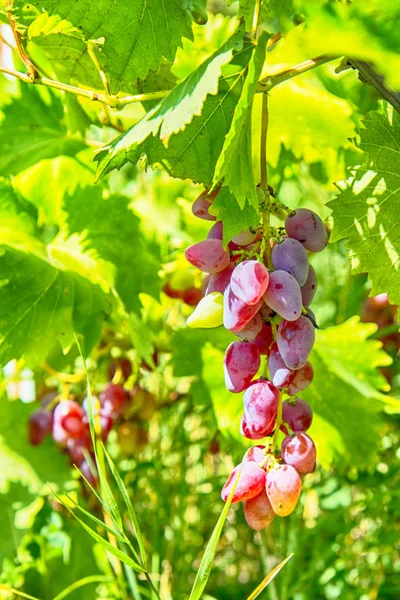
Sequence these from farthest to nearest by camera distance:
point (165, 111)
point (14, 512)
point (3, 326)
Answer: point (14, 512)
point (3, 326)
point (165, 111)

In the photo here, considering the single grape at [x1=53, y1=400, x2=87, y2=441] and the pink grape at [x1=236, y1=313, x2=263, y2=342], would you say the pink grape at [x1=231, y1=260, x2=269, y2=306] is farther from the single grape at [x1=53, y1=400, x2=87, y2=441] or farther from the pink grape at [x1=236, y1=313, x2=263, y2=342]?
the single grape at [x1=53, y1=400, x2=87, y2=441]

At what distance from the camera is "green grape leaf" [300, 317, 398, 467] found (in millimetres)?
637

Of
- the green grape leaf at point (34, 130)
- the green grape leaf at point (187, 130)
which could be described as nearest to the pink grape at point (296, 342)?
the green grape leaf at point (187, 130)

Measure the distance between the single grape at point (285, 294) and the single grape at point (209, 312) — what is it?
0.04m

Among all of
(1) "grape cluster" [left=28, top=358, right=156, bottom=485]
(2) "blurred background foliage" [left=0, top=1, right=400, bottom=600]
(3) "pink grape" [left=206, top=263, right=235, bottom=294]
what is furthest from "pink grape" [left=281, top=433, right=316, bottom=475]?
(1) "grape cluster" [left=28, top=358, right=156, bottom=485]

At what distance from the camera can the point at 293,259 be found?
0.41m

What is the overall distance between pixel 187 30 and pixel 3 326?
28 centimetres

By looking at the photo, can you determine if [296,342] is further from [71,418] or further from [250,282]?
[71,418]

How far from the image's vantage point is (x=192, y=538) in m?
0.85

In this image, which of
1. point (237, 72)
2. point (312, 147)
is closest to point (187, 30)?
point (237, 72)

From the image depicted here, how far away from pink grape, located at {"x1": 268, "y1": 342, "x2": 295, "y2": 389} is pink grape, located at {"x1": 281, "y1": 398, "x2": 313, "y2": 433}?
0.12ft

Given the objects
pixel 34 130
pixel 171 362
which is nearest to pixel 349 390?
pixel 171 362

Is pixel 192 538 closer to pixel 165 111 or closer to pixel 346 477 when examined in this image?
pixel 346 477

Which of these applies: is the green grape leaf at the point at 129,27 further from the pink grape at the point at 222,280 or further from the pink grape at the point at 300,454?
the pink grape at the point at 300,454
